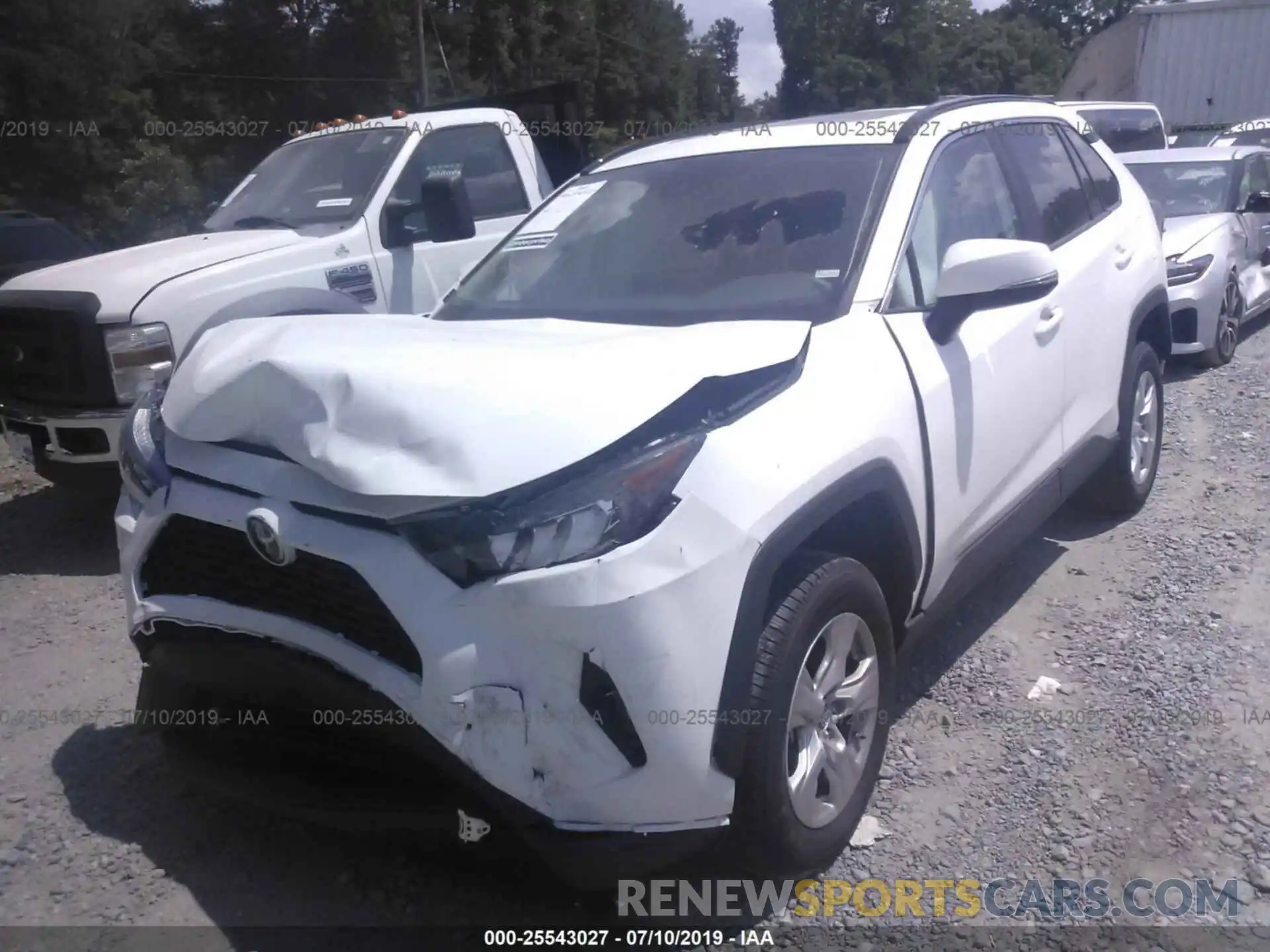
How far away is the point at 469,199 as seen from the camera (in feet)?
22.6

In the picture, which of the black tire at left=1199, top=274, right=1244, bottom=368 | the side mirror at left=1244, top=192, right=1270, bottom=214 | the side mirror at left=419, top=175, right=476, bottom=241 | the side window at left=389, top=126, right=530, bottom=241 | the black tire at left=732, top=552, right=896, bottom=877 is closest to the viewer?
the black tire at left=732, top=552, right=896, bottom=877

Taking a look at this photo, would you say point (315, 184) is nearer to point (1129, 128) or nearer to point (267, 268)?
point (267, 268)

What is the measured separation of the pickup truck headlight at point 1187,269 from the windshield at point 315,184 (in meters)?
5.19

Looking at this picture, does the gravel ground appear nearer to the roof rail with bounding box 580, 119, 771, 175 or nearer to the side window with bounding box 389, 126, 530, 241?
the roof rail with bounding box 580, 119, 771, 175

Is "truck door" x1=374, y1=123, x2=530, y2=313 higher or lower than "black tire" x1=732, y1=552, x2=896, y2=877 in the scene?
higher

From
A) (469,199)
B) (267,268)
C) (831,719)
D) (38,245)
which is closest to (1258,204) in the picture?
(469,199)

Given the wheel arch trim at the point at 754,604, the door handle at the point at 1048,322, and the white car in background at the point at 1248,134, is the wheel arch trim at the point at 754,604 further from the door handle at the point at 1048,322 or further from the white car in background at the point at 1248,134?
the white car in background at the point at 1248,134

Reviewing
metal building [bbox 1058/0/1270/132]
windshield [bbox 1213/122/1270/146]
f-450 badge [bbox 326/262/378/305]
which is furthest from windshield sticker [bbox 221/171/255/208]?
metal building [bbox 1058/0/1270/132]

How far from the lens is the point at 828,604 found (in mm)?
2730

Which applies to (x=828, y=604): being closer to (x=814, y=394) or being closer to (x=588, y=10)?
(x=814, y=394)

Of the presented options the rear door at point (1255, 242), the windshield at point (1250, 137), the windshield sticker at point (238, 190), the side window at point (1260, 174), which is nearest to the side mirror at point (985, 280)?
the windshield sticker at point (238, 190)

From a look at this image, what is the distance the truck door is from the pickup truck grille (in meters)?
1.60

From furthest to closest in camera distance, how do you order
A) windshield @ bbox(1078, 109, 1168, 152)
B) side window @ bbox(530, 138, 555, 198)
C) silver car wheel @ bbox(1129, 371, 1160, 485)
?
windshield @ bbox(1078, 109, 1168, 152), side window @ bbox(530, 138, 555, 198), silver car wheel @ bbox(1129, 371, 1160, 485)

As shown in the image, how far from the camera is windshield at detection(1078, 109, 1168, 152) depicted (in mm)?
13414
